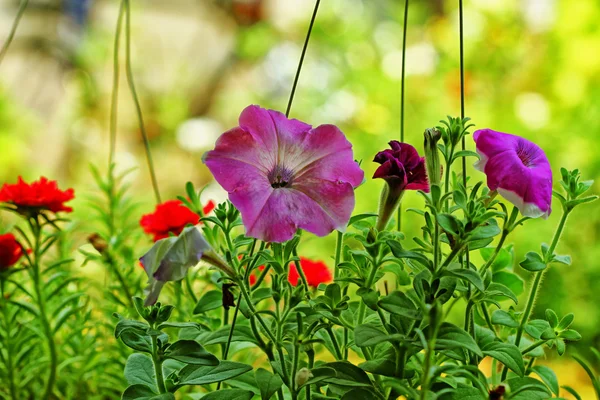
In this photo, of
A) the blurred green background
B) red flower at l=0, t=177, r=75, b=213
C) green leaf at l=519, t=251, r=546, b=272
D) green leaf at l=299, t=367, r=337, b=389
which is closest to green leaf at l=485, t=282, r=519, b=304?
green leaf at l=519, t=251, r=546, b=272

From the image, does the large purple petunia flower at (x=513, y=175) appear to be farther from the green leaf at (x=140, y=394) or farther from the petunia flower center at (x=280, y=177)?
the green leaf at (x=140, y=394)

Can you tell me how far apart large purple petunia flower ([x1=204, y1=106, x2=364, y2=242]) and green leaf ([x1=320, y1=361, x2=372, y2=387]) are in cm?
10

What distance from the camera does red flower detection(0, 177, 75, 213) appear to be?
24.5 inches

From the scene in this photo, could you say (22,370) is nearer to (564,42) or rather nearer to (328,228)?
(328,228)

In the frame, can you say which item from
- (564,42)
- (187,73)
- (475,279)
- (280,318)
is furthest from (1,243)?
(187,73)

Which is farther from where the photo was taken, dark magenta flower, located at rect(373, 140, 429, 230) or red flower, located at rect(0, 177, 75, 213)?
red flower, located at rect(0, 177, 75, 213)

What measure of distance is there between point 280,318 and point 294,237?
59 millimetres

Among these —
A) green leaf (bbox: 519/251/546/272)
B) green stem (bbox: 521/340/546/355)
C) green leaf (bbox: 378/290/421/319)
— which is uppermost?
green leaf (bbox: 519/251/546/272)

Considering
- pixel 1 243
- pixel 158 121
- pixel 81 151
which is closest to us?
pixel 1 243

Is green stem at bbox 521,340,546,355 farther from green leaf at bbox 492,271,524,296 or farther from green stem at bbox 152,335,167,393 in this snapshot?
green stem at bbox 152,335,167,393

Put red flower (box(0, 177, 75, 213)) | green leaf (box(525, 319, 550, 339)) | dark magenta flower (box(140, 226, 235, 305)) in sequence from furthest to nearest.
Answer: red flower (box(0, 177, 75, 213)) → green leaf (box(525, 319, 550, 339)) → dark magenta flower (box(140, 226, 235, 305))

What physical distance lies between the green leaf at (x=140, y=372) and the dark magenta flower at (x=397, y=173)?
0.20 metres

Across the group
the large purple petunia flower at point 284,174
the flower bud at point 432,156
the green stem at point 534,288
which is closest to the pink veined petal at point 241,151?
the large purple petunia flower at point 284,174

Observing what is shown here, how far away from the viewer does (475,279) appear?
1.38 ft
